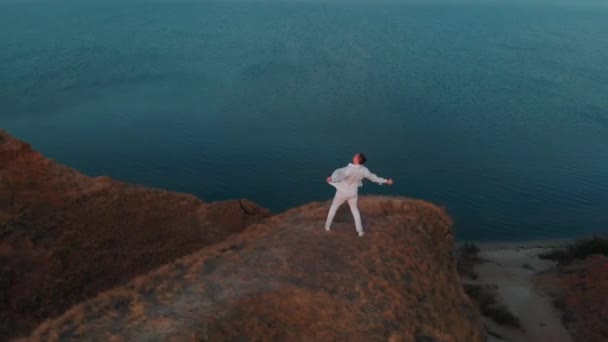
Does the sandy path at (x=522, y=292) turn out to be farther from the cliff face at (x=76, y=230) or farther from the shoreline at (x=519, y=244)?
the cliff face at (x=76, y=230)

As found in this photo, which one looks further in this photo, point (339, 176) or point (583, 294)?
point (583, 294)

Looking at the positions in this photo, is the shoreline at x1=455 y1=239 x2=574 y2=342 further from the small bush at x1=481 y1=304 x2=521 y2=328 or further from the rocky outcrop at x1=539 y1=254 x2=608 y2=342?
the rocky outcrop at x1=539 y1=254 x2=608 y2=342

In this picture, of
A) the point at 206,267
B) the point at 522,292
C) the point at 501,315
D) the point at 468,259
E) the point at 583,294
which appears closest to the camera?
the point at 206,267

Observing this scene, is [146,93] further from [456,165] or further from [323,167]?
[456,165]

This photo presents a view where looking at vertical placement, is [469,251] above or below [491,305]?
above

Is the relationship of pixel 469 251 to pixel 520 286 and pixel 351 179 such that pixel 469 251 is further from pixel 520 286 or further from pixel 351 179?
pixel 351 179

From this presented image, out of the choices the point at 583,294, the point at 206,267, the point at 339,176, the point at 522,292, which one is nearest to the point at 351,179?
the point at 339,176

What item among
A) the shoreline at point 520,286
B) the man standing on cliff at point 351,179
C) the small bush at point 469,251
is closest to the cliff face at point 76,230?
the man standing on cliff at point 351,179

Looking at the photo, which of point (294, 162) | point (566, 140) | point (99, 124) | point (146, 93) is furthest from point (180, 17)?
point (566, 140)
